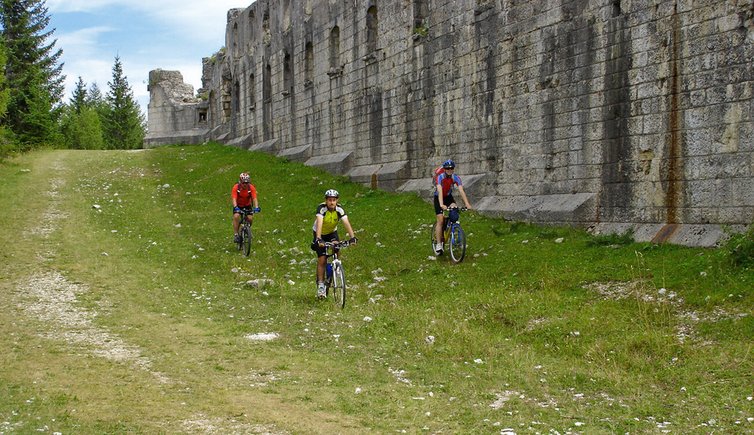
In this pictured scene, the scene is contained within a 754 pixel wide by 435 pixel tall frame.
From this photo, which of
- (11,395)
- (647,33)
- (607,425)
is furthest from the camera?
(647,33)

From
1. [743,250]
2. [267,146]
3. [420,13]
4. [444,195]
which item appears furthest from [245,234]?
[267,146]

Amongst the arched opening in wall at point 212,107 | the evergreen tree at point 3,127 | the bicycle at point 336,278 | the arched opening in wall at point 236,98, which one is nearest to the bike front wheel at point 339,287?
the bicycle at point 336,278

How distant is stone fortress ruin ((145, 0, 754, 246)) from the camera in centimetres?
1176

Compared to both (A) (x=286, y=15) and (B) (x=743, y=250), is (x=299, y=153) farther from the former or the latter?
(B) (x=743, y=250)

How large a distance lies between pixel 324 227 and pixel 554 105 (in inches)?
229

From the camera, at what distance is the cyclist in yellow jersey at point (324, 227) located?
11312mm

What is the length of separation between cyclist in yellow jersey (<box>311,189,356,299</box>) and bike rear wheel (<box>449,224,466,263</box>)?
2620 mm

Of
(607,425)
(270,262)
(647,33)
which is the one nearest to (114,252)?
(270,262)

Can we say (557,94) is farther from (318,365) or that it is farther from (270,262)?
(318,365)

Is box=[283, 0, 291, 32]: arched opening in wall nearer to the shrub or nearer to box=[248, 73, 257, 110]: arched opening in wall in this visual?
box=[248, 73, 257, 110]: arched opening in wall

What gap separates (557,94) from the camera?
590 inches

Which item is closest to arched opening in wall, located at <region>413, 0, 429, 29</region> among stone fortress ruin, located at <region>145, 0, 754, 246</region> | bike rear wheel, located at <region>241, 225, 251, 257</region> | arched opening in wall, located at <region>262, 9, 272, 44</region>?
stone fortress ruin, located at <region>145, 0, 754, 246</region>

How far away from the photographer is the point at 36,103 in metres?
33.7

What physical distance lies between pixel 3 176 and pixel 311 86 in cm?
1029
